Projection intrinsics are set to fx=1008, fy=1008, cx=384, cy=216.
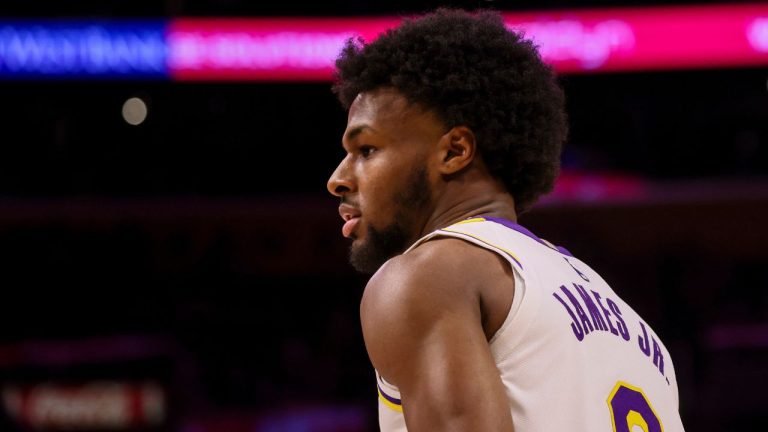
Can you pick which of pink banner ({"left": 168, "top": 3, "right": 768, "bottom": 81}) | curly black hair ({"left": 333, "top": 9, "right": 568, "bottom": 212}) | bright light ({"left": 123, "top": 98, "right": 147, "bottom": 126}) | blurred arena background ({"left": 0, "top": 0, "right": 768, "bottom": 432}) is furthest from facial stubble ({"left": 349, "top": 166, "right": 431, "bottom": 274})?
bright light ({"left": 123, "top": 98, "right": 147, "bottom": 126})

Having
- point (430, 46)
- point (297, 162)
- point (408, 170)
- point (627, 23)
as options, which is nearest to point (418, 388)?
point (408, 170)

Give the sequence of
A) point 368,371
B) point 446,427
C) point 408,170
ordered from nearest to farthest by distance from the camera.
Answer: point 446,427, point 408,170, point 368,371

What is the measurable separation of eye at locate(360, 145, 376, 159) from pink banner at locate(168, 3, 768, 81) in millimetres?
5480

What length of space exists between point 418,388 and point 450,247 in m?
0.23

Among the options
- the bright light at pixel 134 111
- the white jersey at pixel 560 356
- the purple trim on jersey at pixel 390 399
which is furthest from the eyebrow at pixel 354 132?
the bright light at pixel 134 111

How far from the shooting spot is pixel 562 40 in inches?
293

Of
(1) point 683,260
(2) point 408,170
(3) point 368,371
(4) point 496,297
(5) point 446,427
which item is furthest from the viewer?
(1) point 683,260

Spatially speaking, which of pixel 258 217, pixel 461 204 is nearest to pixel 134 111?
pixel 258 217

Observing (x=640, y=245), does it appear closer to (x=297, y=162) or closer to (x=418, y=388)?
(x=297, y=162)

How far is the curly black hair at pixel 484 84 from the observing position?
5.82 ft

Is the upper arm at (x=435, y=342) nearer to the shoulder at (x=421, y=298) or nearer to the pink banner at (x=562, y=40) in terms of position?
the shoulder at (x=421, y=298)

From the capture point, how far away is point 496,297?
1509 millimetres

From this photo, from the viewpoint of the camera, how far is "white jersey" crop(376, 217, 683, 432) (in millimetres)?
1502

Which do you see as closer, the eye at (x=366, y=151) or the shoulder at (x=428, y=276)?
the shoulder at (x=428, y=276)
